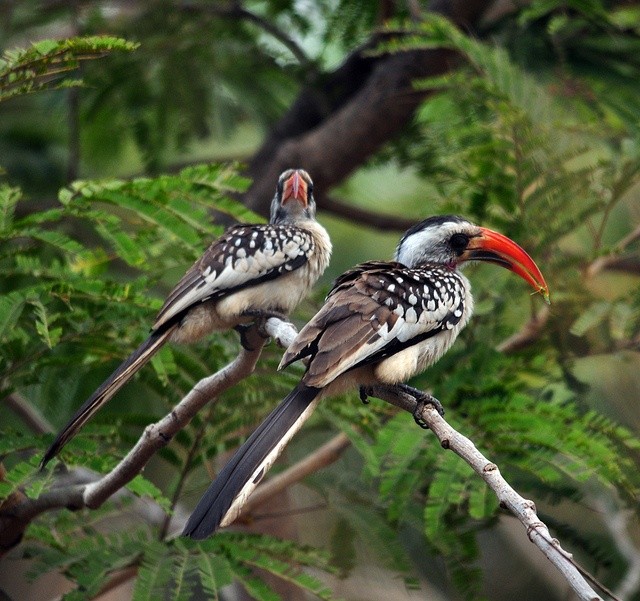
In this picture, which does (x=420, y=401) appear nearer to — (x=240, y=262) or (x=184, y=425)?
(x=184, y=425)

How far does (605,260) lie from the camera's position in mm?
5078

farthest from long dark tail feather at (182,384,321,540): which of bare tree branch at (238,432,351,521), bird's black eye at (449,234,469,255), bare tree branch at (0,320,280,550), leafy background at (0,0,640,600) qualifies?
bare tree branch at (238,432,351,521)

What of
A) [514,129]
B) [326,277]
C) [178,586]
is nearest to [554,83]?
[514,129]

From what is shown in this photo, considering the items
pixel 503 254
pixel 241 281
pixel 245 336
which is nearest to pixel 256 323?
pixel 245 336

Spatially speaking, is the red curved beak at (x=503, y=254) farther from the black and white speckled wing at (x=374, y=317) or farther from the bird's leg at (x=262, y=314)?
the bird's leg at (x=262, y=314)

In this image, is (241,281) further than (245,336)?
Yes

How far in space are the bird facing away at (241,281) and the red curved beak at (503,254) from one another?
71cm

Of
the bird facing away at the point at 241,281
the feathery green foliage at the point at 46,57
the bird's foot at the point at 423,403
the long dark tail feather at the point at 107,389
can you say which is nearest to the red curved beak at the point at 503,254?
the bird facing away at the point at 241,281

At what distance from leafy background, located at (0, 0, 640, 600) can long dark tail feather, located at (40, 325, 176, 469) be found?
13cm

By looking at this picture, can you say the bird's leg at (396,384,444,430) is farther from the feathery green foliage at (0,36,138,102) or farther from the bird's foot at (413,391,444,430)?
the feathery green foliage at (0,36,138,102)

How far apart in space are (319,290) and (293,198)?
0.57 m

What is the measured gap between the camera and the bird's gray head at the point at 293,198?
16.0 ft

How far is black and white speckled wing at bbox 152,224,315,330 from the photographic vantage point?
4020mm

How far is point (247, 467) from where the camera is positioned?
2.92m
